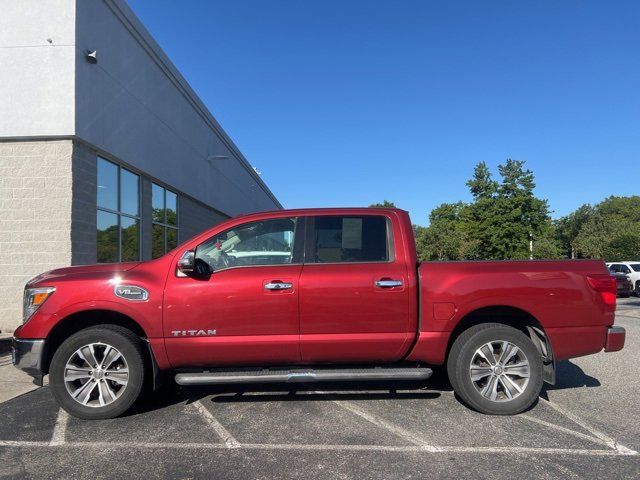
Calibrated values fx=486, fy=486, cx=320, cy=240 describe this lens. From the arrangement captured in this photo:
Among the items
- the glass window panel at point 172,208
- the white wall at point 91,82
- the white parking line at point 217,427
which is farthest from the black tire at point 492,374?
the glass window panel at point 172,208

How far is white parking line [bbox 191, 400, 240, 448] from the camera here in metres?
4.05

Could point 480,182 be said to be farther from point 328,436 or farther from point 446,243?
point 328,436

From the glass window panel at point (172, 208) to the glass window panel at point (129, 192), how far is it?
8.53 feet

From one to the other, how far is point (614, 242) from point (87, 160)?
135ft

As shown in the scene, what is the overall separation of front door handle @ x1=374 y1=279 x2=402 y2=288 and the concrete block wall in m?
6.83

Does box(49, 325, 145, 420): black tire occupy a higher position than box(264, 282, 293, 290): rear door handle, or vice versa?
box(264, 282, 293, 290): rear door handle

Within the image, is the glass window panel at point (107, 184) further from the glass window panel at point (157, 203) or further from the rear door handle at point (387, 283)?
the rear door handle at point (387, 283)

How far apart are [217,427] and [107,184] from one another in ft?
26.0

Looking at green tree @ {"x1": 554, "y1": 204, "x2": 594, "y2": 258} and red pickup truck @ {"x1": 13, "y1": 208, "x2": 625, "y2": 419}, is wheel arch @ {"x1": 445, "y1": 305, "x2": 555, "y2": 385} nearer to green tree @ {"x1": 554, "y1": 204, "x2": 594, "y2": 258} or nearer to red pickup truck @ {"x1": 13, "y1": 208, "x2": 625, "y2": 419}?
red pickup truck @ {"x1": 13, "y1": 208, "x2": 625, "y2": 419}

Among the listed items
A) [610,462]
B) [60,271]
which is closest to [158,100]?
[60,271]

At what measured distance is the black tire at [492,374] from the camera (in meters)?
4.62

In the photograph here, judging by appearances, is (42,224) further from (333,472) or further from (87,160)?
(333,472)

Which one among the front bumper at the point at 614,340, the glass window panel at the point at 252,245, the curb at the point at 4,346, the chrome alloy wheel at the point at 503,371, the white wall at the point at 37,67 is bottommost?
the curb at the point at 4,346

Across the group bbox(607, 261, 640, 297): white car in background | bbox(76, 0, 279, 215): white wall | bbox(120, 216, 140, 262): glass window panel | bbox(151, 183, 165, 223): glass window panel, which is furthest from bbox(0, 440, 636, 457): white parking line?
bbox(607, 261, 640, 297): white car in background
